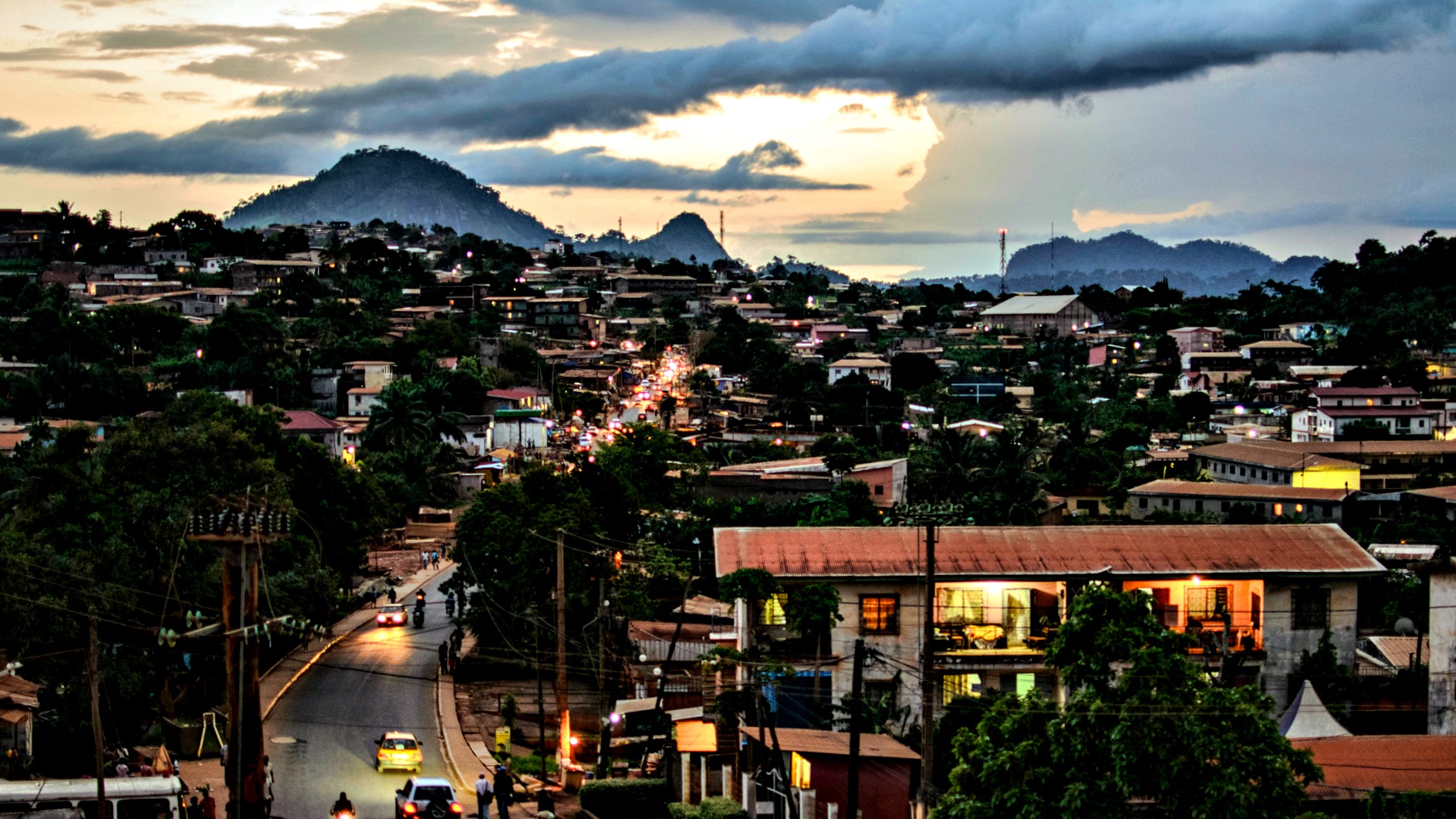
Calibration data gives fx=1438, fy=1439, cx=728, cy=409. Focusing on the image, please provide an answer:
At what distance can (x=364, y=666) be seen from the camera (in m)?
30.4

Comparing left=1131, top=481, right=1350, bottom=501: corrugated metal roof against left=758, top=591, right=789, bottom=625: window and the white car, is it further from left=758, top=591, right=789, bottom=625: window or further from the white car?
the white car

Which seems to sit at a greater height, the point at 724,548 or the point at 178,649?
the point at 724,548

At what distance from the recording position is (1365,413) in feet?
207

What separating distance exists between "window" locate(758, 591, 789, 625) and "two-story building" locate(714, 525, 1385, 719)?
0.11 feet

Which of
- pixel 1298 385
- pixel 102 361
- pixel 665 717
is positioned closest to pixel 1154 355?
pixel 1298 385

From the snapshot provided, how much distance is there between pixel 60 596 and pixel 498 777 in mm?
9355

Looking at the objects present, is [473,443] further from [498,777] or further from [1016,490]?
[498,777]

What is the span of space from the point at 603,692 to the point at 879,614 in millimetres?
6199

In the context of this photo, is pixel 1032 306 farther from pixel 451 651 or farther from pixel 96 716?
pixel 96 716

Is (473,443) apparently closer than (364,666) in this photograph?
No

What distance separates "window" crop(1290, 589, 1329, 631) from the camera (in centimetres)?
2714

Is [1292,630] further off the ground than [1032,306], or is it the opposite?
[1032,306]

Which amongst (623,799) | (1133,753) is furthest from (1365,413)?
(1133,753)

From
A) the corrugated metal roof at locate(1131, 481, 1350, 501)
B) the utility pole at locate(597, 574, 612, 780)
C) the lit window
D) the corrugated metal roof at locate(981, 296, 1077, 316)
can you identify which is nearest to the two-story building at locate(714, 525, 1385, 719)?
the utility pole at locate(597, 574, 612, 780)
